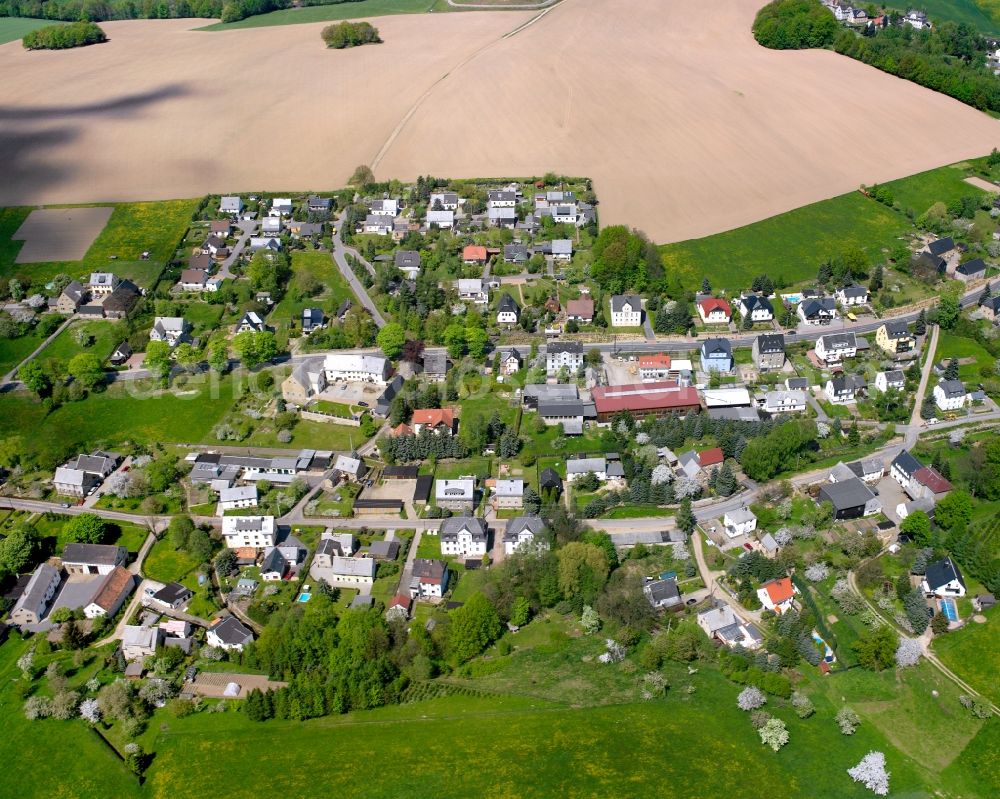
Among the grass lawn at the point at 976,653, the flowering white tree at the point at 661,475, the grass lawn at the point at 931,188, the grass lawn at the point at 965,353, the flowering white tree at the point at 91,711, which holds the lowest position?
the flowering white tree at the point at 91,711

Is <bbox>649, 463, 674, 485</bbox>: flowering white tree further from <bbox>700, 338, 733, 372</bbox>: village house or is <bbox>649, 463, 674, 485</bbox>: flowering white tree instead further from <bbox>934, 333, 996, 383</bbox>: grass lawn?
<bbox>934, 333, 996, 383</bbox>: grass lawn

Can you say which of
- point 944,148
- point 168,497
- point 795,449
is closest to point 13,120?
point 168,497

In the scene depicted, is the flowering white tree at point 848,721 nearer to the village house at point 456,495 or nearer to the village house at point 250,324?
the village house at point 456,495

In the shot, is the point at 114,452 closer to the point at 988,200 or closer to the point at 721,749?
the point at 721,749

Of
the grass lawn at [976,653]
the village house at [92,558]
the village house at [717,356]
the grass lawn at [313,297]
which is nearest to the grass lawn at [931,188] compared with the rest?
the village house at [717,356]

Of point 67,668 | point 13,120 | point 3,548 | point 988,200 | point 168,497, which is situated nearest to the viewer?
point 67,668
